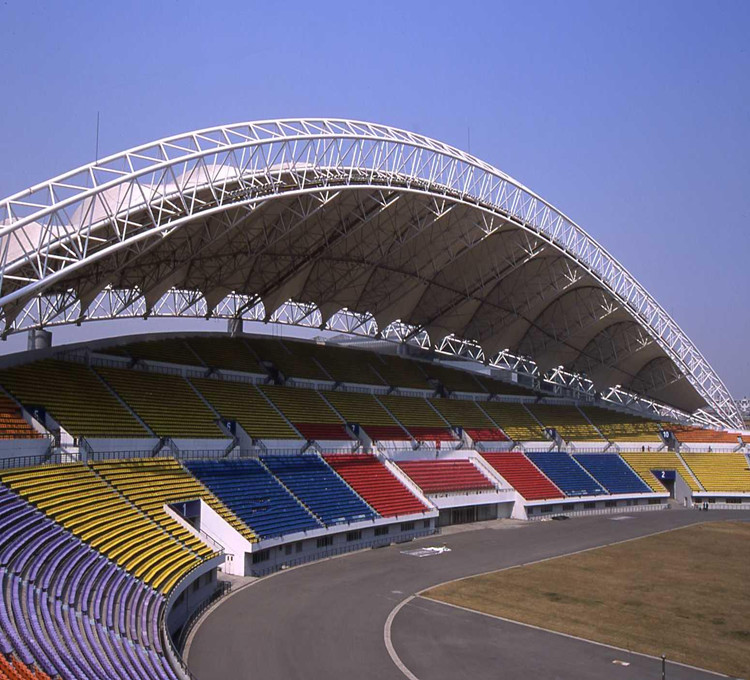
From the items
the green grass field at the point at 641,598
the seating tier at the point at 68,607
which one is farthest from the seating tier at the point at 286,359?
the seating tier at the point at 68,607

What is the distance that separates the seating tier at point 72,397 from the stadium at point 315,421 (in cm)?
14

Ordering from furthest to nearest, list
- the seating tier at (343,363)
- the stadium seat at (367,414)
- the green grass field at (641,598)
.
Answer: the seating tier at (343,363) < the stadium seat at (367,414) < the green grass field at (641,598)

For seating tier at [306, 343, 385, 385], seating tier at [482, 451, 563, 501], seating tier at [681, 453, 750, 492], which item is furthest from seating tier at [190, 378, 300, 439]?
seating tier at [681, 453, 750, 492]

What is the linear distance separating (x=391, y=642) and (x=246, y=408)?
888 inches

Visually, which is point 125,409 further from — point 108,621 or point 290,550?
point 108,621

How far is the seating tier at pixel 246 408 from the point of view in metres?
40.3

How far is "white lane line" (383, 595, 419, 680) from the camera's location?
19.1 m

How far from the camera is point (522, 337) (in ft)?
193

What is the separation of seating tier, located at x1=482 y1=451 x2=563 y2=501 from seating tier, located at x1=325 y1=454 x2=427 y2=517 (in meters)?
10.2

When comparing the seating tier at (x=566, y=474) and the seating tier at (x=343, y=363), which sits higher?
the seating tier at (x=343, y=363)

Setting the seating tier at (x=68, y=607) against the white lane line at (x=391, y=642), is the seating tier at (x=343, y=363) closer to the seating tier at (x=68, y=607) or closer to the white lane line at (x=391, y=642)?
the white lane line at (x=391, y=642)

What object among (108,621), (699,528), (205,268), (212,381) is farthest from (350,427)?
(108,621)

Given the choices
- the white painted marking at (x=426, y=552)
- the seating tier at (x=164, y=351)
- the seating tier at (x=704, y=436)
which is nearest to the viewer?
the white painted marking at (x=426, y=552)

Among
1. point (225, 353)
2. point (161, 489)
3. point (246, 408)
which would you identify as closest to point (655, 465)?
point (246, 408)
